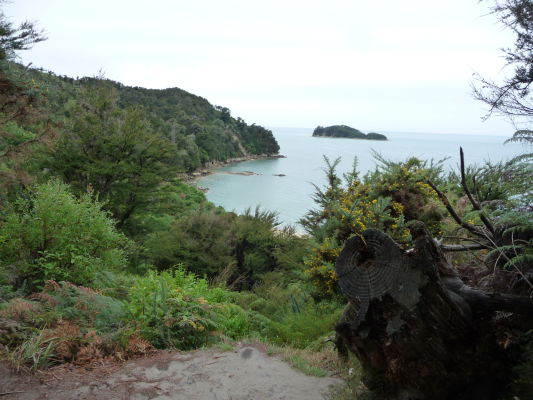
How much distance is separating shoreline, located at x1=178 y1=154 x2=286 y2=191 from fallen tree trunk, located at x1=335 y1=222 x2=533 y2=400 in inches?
2127

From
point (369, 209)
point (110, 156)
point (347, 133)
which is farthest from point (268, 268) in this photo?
point (347, 133)

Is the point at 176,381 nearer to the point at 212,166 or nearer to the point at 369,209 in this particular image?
the point at 369,209

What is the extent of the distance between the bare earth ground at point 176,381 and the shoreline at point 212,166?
5193 centimetres

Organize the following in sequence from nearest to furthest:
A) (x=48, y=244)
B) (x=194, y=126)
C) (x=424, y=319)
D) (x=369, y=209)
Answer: (x=424, y=319) < (x=369, y=209) < (x=48, y=244) < (x=194, y=126)

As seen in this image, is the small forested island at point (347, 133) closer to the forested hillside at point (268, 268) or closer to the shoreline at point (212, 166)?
the shoreline at point (212, 166)

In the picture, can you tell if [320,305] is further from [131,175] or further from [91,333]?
[131,175]

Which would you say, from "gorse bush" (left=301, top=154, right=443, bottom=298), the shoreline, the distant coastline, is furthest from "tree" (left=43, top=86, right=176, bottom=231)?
the distant coastline

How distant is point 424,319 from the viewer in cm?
333

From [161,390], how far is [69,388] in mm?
1051

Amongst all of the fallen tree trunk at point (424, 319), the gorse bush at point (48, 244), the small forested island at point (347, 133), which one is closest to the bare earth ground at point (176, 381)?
the fallen tree trunk at point (424, 319)

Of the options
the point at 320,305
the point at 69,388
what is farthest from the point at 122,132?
the point at 69,388

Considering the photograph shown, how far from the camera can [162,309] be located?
643 cm

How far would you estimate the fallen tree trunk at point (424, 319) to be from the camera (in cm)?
332

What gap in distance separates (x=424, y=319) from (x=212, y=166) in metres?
87.7
